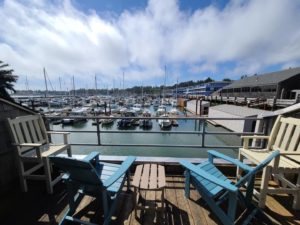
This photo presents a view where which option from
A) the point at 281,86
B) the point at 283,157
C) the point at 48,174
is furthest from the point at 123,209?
the point at 281,86

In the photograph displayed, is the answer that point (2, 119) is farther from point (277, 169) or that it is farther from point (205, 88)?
point (205, 88)

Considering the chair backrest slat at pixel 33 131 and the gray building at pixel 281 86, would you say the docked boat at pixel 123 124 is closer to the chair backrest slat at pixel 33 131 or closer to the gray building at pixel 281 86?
the chair backrest slat at pixel 33 131

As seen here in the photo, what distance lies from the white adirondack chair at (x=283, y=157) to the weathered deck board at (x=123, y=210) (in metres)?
0.19

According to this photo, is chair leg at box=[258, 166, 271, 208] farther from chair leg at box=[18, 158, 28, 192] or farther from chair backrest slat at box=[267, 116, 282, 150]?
chair leg at box=[18, 158, 28, 192]

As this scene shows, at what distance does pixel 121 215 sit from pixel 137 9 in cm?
509

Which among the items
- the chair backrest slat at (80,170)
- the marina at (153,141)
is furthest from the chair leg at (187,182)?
the marina at (153,141)

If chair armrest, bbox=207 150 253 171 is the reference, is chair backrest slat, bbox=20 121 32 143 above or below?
above

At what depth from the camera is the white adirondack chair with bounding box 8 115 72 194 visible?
2027mm

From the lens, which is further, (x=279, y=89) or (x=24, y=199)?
(x=279, y=89)

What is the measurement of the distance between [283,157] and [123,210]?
7.46 ft

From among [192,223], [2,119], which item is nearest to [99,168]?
[192,223]

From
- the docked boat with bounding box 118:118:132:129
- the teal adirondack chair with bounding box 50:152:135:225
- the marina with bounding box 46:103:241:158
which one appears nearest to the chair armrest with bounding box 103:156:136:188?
the teal adirondack chair with bounding box 50:152:135:225

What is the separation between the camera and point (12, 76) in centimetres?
1536

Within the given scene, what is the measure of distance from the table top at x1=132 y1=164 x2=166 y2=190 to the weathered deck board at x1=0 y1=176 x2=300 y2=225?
0.40 m
